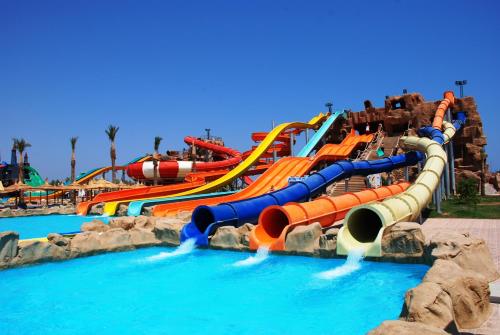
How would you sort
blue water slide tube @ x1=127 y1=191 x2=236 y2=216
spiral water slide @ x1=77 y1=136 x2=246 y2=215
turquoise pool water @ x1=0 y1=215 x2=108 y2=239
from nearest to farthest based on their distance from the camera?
turquoise pool water @ x1=0 y1=215 x2=108 y2=239
blue water slide tube @ x1=127 y1=191 x2=236 y2=216
spiral water slide @ x1=77 y1=136 x2=246 y2=215

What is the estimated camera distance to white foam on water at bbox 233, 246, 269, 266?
27.3ft

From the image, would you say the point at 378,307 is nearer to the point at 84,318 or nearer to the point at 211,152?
the point at 84,318

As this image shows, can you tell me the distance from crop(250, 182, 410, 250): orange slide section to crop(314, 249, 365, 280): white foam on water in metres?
1.51

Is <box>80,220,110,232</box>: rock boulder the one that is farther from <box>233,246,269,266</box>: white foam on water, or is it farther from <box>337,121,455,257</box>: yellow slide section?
<box>337,121,455,257</box>: yellow slide section

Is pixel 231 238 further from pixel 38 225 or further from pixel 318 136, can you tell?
pixel 318 136

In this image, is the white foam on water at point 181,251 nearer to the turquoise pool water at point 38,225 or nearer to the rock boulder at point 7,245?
the rock boulder at point 7,245

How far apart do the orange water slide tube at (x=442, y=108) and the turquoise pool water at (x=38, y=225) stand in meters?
13.9

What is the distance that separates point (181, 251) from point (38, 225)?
9.69 meters

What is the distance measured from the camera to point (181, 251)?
988 centimetres

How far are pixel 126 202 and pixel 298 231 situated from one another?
1240 centimetres

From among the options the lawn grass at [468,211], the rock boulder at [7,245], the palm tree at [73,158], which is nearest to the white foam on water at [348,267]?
the rock boulder at [7,245]

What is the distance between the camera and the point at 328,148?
2459 cm

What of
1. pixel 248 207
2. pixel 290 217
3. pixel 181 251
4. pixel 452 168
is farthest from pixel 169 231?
pixel 452 168

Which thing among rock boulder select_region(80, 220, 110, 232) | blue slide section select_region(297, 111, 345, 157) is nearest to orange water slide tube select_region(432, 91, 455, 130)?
blue slide section select_region(297, 111, 345, 157)
